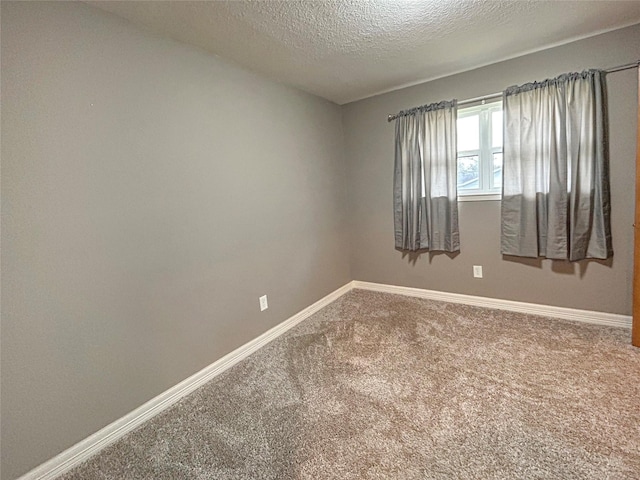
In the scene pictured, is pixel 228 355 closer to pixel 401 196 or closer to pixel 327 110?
pixel 401 196

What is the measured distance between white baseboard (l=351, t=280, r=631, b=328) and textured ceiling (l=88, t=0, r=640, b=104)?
2.16 meters

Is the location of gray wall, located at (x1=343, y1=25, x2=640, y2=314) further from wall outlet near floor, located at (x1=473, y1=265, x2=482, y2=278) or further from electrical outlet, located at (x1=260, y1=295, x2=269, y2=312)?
electrical outlet, located at (x1=260, y1=295, x2=269, y2=312)

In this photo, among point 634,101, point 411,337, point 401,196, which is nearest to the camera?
point 634,101

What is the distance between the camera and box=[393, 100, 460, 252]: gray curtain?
2977 mm

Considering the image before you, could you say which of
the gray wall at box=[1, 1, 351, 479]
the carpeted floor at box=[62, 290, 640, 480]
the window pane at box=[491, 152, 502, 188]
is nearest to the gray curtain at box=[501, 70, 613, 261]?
the window pane at box=[491, 152, 502, 188]

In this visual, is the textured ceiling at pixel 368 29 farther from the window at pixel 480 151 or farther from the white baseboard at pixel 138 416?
the white baseboard at pixel 138 416

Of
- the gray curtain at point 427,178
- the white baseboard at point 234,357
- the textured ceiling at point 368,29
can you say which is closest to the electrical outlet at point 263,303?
the white baseboard at point 234,357

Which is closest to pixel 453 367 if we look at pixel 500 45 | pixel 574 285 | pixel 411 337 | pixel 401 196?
pixel 411 337

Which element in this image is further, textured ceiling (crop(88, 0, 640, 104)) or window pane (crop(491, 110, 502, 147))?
window pane (crop(491, 110, 502, 147))

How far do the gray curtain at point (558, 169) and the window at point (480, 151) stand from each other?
161 mm

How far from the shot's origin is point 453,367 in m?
2.04

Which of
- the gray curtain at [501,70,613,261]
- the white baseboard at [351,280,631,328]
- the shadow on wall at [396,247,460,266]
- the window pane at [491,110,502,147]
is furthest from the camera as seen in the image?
the shadow on wall at [396,247,460,266]

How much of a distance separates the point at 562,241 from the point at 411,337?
58.4 inches

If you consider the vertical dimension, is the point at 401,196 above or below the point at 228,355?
above
